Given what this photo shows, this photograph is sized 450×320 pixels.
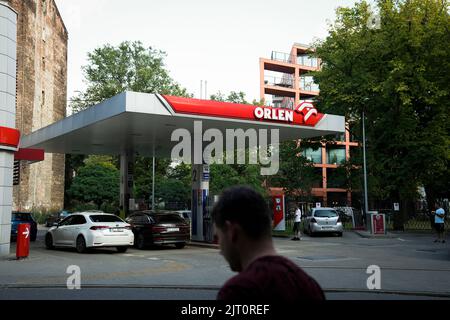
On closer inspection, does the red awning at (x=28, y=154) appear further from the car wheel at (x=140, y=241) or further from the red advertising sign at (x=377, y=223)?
the red advertising sign at (x=377, y=223)

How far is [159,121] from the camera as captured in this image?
19641mm

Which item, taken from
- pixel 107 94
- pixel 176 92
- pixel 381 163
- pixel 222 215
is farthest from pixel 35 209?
pixel 222 215

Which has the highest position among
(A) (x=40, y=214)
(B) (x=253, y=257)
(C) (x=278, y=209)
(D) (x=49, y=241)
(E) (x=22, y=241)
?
(B) (x=253, y=257)

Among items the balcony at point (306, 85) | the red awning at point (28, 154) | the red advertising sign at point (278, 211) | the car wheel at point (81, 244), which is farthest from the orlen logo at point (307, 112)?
the balcony at point (306, 85)

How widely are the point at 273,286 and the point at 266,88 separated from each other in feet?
218

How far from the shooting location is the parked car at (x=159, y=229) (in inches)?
737

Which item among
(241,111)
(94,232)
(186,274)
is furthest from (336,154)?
(186,274)

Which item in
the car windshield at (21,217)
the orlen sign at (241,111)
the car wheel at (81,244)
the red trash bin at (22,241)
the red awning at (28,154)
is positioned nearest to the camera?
the red trash bin at (22,241)

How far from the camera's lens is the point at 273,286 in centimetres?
187

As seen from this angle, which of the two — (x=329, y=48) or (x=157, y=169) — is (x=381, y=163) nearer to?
(x=329, y=48)

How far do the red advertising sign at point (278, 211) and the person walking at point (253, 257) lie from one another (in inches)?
948

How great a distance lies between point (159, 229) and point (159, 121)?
427 centimetres

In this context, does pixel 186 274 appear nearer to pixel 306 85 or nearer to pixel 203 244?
pixel 203 244

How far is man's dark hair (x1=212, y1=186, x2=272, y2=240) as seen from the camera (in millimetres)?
2125
